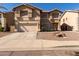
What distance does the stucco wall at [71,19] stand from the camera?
7051mm

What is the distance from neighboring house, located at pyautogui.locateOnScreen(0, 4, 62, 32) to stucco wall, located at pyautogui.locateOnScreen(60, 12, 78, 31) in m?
0.09

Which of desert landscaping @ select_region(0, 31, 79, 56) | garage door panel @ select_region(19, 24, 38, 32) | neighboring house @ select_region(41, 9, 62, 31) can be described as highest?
neighboring house @ select_region(41, 9, 62, 31)

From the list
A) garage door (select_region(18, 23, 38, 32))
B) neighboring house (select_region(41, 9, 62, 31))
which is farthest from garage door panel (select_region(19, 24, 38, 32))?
neighboring house (select_region(41, 9, 62, 31))

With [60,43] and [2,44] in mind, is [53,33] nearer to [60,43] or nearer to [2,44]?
[60,43]

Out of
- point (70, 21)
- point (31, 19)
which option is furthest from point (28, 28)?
point (70, 21)

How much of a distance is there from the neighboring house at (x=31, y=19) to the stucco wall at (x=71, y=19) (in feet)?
0.28

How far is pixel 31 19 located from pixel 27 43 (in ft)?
1.34

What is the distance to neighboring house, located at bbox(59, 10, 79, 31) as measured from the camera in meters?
7.05

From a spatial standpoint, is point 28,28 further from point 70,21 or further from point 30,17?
point 70,21

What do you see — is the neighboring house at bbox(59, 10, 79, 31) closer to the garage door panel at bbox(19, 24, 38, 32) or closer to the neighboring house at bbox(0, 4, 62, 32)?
the neighboring house at bbox(0, 4, 62, 32)

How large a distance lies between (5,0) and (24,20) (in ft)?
1.74

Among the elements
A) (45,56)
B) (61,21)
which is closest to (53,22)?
(61,21)

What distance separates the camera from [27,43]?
278 inches

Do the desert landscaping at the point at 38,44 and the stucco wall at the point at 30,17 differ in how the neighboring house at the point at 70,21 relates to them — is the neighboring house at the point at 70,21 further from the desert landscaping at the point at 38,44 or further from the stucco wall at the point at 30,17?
the stucco wall at the point at 30,17
